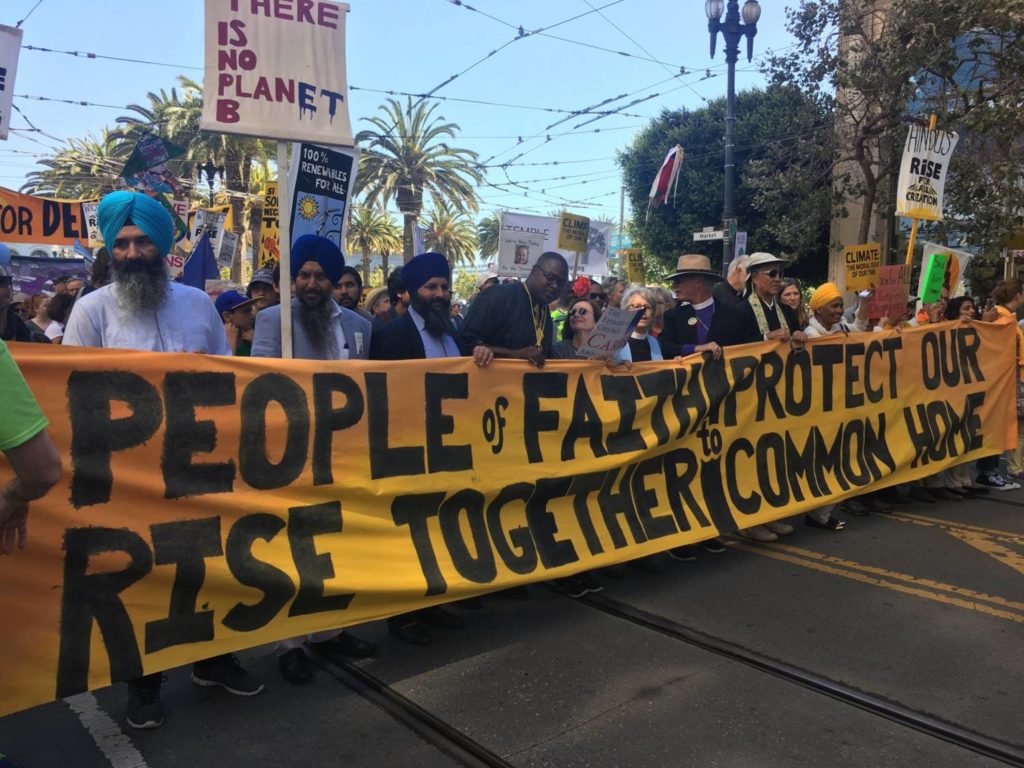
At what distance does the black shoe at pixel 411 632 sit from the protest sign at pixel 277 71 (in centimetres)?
A: 245

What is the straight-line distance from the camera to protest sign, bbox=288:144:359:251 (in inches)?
234

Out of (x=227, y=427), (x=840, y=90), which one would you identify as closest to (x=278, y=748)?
(x=227, y=427)

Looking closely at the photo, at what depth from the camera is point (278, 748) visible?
2975 millimetres

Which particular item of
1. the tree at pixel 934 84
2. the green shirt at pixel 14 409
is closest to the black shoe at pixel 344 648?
the green shirt at pixel 14 409

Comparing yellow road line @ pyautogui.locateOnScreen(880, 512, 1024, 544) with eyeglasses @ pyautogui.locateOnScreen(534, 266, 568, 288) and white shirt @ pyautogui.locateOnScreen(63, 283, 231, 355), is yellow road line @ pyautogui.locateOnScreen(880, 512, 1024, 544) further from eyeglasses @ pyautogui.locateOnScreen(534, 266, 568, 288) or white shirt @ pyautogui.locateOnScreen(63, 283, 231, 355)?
white shirt @ pyautogui.locateOnScreen(63, 283, 231, 355)

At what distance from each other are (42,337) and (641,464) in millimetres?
3957

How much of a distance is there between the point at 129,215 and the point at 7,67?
A: 12.0ft

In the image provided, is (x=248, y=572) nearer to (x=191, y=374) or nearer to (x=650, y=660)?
(x=191, y=374)

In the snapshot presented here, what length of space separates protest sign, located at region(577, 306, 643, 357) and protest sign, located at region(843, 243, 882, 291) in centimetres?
452

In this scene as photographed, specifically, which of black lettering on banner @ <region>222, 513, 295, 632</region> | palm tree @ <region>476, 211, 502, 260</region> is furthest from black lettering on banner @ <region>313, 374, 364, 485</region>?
palm tree @ <region>476, 211, 502, 260</region>

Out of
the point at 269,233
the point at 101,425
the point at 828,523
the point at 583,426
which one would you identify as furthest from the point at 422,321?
the point at 269,233

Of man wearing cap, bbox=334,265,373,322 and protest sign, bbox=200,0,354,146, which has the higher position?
→ protest sign, bbox=200,0,354,146

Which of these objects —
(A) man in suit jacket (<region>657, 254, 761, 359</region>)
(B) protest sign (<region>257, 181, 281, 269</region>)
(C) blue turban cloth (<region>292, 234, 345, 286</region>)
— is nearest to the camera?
(C) blue turban cloth (<region>292, 234, 345, 286</region>)

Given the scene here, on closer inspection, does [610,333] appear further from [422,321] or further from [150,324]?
[150,324]
